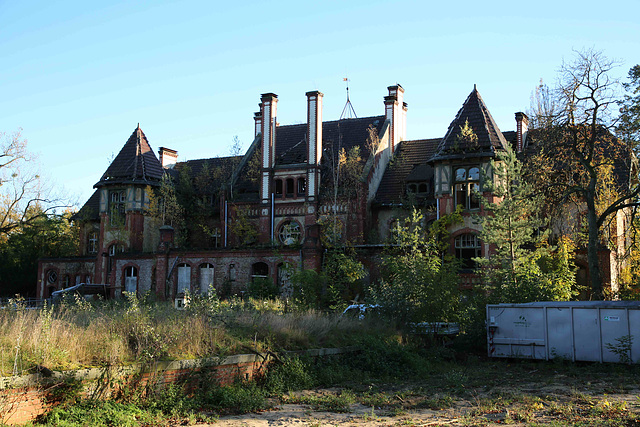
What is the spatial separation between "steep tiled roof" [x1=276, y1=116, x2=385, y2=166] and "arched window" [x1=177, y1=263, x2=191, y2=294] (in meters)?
8.48

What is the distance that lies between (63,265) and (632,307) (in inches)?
1421

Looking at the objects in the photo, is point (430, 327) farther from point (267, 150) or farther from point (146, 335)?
point (267, 150)

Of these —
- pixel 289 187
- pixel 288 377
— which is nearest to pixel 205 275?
pixel 289 187

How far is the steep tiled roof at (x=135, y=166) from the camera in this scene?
1635 inches

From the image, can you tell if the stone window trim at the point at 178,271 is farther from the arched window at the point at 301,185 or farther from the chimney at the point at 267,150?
the arched window at the point at 301,185

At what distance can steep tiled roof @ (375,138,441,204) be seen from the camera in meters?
38.2

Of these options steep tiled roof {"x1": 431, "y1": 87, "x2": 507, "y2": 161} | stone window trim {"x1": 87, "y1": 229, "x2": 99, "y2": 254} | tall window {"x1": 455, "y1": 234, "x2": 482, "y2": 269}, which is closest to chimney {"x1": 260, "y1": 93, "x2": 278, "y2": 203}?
steep tiled roof {"x1": 431, "y1": 87, "x2": 507, "y2": 161}

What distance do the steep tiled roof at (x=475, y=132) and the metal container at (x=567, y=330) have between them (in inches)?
538

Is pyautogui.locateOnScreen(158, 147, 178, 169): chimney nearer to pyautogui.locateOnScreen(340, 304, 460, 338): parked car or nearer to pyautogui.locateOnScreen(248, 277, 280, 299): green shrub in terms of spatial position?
pyautogui.locateOnScreen(248, 277, 280, 299): green shrub

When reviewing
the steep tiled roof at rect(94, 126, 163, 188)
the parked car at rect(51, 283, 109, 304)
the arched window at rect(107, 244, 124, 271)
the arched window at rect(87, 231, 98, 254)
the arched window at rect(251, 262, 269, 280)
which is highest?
the steep tiled roof at rect(94, 126, 163, 188)

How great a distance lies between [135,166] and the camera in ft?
137

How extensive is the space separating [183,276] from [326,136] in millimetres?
13178

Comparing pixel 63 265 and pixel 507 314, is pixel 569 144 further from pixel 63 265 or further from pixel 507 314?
pixel 63 265

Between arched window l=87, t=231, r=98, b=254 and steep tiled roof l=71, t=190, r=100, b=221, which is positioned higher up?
steep tiled roof l=71, t=190, r=100, b=221
